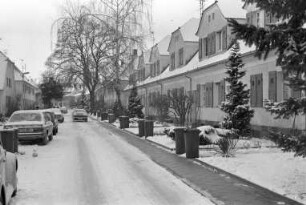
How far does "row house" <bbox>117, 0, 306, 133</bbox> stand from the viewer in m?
21.2

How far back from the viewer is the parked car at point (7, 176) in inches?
294

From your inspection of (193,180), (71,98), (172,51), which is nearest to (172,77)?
(172,51)

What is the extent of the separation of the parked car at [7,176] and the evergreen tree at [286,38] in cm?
427

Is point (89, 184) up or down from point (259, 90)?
down

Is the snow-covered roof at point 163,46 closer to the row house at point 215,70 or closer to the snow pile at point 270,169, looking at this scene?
the row house at point 215,70

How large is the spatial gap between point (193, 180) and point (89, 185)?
242 centimetres

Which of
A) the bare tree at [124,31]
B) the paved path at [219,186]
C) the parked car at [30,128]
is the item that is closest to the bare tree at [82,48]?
the bare tree at [124,31]

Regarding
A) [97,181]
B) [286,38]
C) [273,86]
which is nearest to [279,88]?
[273,86]

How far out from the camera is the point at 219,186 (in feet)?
34.2

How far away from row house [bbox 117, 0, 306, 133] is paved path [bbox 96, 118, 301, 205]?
2.57 metres

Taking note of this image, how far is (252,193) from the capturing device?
9.62 meters

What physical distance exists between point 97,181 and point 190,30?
3032cm

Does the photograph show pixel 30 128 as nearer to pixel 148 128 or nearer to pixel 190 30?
pixel 148 128

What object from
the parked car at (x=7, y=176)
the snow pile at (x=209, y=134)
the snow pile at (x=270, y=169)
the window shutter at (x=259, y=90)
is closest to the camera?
the parked car at (x=7, y=176)
